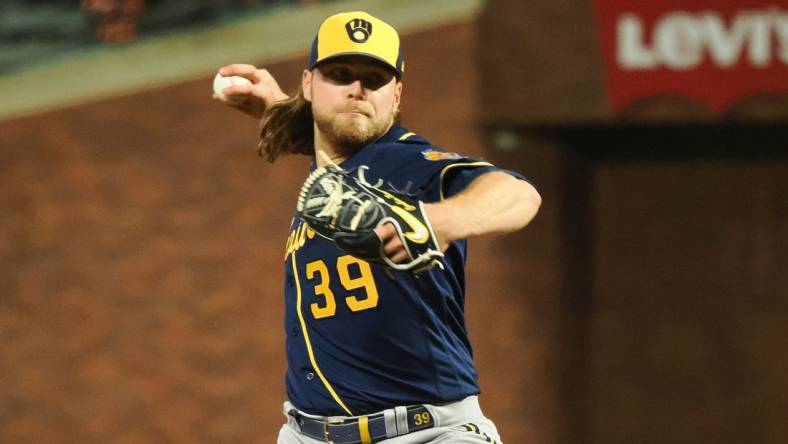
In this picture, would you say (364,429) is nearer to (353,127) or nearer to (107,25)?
(353,127)

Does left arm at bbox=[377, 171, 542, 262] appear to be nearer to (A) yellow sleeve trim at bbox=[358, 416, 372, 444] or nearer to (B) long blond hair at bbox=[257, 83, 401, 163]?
(A) yellow sleeve trim at bbox=[358, 416, 372, 444]

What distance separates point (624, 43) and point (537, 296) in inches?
61.6

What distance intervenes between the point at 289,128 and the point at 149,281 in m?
3.68

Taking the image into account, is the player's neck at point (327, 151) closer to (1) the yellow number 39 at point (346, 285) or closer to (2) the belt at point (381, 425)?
(1) the yellow number 39 at point (346, 285)

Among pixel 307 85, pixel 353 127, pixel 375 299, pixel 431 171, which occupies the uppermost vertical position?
pixel 307 85

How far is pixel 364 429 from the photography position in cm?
292

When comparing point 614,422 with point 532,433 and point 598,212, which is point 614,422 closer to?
point 532,433

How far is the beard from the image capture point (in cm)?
305

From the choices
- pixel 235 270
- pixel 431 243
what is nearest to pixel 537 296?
pixel 235 270

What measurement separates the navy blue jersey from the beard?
5cm

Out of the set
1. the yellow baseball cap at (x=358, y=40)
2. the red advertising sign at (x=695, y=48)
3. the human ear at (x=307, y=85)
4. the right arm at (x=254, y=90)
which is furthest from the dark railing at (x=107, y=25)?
the yellow baseball cap at (x=358, y=40)

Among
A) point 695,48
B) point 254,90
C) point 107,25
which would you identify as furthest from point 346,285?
point 107,25

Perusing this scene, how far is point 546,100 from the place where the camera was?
667 cm

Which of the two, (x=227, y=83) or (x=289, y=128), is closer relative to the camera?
(x=289, y=128)
